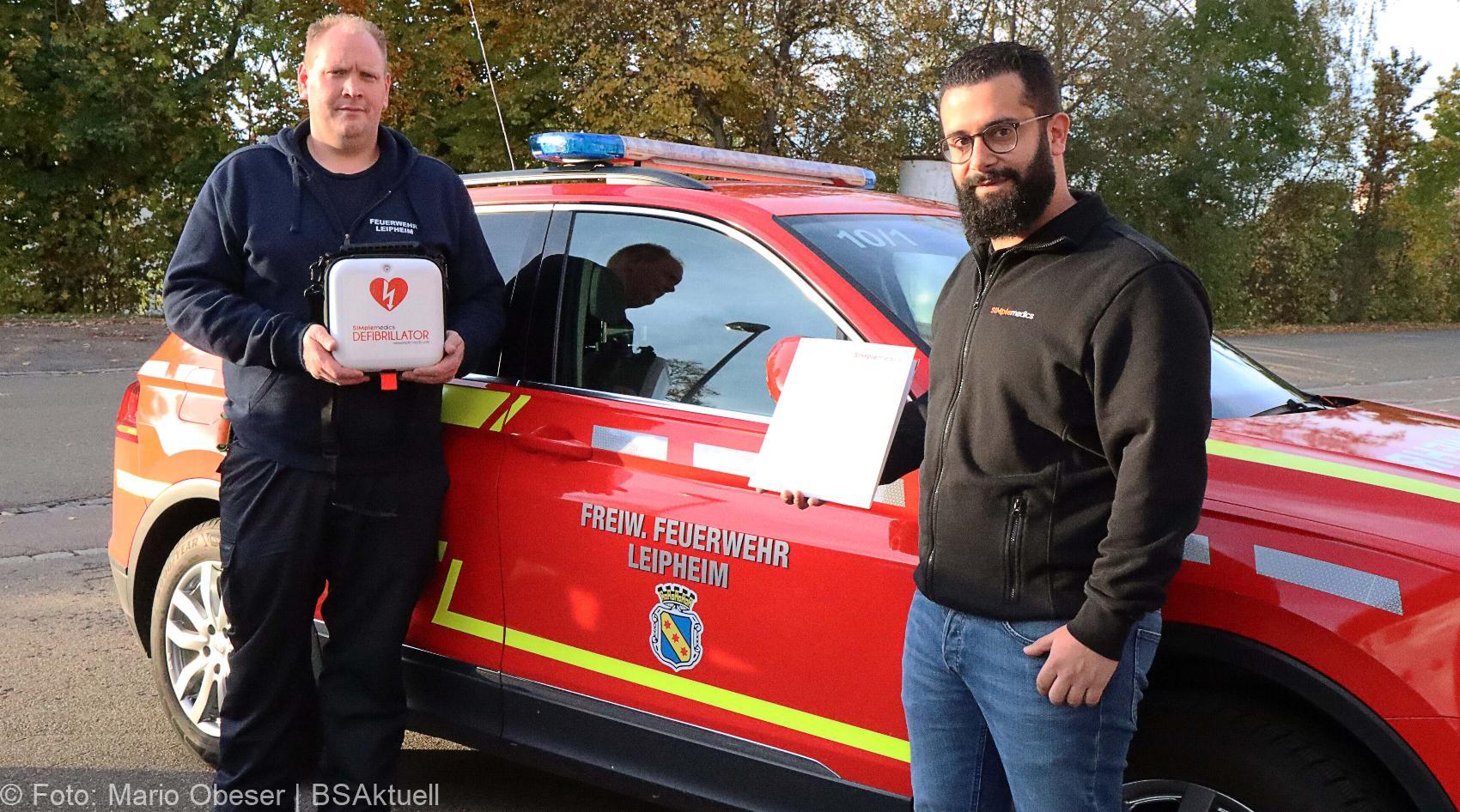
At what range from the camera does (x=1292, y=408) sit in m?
3.08

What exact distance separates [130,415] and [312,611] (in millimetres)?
1312

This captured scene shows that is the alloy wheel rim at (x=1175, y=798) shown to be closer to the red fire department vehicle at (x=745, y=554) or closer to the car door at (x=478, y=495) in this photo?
the red fire department vehicle at (x=745, y=554)

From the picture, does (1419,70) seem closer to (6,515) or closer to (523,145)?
(523,145)

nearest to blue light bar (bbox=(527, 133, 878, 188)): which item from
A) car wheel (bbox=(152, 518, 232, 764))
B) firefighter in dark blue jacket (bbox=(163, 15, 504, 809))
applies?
firefighter in dark blue jacket (bbox=(163, 15, 504, 809))

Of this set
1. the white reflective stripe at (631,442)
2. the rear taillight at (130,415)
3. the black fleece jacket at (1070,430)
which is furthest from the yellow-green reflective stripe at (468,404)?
the black fleece jacket at (1070,430)

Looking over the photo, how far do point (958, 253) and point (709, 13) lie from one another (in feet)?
54.3

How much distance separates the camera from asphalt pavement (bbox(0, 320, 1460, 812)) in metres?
3.73

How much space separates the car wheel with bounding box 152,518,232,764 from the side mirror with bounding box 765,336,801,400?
1.93 metres

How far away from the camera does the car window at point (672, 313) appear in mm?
2982

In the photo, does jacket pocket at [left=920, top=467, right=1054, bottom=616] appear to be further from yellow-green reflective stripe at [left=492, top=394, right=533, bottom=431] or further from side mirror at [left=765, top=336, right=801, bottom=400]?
yellow-green reflective stripe at [left=492, top=394, right=533, bottom=431]

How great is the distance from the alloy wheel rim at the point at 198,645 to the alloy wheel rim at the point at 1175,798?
2.54 m

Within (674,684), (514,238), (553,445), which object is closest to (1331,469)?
(674,684)

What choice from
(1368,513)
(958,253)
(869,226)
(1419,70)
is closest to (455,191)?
(869,226)

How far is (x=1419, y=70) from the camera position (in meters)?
28.5
